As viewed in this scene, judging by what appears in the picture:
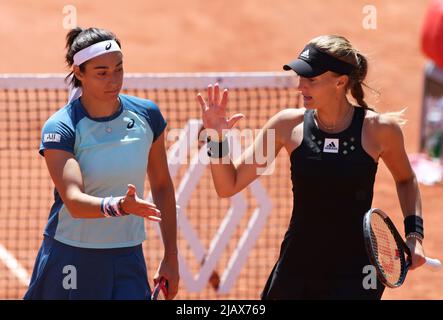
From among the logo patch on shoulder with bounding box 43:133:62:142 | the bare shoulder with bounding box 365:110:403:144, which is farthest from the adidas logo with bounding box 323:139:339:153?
the logo patch on shoulder with bounding box 43:133:62:142

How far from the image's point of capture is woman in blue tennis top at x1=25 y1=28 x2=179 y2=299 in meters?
5.07

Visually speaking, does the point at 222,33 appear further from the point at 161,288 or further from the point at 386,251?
the point at 386,251

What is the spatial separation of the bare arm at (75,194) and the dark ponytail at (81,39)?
1.61ft

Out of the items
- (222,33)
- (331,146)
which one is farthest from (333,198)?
(222,33)

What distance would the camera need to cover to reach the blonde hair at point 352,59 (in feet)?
17.5

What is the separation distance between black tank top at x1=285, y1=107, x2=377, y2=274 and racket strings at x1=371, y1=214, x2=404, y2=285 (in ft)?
0.27

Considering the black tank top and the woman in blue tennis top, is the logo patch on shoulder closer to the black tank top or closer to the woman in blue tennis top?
the woman in blue tennis top

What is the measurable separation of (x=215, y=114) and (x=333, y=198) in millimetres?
724

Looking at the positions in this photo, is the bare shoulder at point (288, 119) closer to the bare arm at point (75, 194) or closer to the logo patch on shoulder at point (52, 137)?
the bare arm at point (75, 194)

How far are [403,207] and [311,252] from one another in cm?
58

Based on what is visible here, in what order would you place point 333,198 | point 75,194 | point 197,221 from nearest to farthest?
1. point 75,194
2. point 333,198
3. point 197,221

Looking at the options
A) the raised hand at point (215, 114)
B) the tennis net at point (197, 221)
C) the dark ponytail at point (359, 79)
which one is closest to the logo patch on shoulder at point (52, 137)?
the raised hand at point (215, 114)

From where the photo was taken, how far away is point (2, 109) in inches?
560

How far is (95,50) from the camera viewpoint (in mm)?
5195
